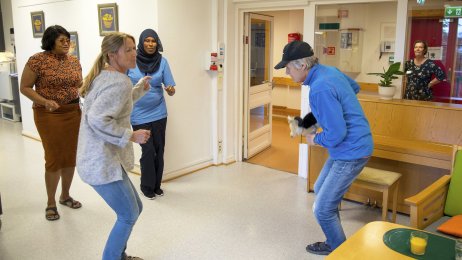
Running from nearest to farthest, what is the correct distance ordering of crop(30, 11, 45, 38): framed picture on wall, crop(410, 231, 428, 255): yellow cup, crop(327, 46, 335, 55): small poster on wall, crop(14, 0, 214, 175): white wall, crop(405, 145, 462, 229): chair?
crop(410, 231, 428, 255): yellow cup → crop(405, 145, 462, 229): chair → crop(14, 0, 214, 175): white wall → crop(327, 46, 335, 55): small poster on wall → crop(30, 11, 45, 38): framed picture on wall

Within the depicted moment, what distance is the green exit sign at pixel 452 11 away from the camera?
12.0ft

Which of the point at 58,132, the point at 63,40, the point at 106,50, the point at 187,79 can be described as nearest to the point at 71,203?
the point at 58,132

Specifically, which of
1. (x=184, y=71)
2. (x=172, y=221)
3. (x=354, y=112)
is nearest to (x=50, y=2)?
(x=184, y=71)

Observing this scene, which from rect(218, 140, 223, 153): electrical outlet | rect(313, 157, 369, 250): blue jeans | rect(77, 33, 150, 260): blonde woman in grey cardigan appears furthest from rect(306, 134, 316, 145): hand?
rect(218, 140, 223, 153): electrical outlet

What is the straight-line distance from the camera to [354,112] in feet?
7.78

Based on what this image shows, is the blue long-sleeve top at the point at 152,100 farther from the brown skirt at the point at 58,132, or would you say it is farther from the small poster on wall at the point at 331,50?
the small poster on wall at the point at 331,50

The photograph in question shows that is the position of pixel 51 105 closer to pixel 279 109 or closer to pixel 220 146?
pixel 220 146

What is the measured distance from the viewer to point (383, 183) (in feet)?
10.3

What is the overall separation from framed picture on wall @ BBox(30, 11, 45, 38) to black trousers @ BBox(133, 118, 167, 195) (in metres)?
2.98

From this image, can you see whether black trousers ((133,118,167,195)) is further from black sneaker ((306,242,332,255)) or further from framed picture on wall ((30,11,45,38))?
framed picture on wall ((30,11,45,38))

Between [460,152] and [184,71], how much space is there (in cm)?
285

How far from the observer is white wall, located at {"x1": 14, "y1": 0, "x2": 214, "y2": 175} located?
13.9 ft

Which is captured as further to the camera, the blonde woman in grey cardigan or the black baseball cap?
the black baseball cap

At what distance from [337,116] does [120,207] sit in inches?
51.7
